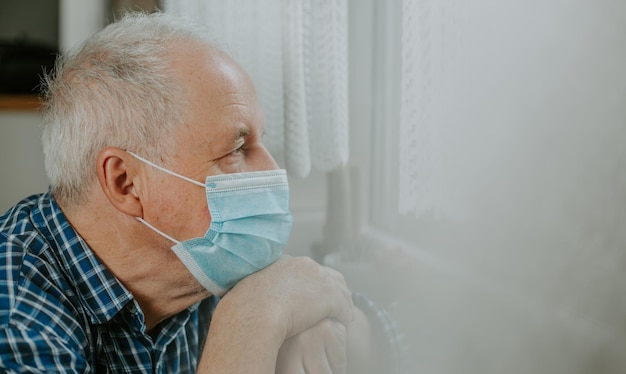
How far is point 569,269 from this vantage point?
26.4 inches

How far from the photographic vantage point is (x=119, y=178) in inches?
38.7

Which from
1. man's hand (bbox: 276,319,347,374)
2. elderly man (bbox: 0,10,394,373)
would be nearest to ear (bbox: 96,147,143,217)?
elderly man (bbox: 0,10,394,373)

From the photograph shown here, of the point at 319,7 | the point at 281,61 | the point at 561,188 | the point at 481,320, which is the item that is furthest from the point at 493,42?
the point at 281,61

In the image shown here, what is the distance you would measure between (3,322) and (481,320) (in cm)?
60

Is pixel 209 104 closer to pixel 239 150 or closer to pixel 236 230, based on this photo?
pixel 239 150

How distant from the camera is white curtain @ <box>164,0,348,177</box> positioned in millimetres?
1222

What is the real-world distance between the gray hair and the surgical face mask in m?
0.06

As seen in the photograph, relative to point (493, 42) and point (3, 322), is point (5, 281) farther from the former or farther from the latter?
point (493, 42)

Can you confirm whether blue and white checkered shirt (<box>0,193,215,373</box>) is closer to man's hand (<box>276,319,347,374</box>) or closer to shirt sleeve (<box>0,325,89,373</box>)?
shirt sleeve (<box>0,325,89,373</box>)

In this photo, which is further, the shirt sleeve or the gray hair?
the gray hair

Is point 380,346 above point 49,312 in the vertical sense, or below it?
below

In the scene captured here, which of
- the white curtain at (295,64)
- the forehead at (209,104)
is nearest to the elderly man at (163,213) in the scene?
the forehead at (209,104)

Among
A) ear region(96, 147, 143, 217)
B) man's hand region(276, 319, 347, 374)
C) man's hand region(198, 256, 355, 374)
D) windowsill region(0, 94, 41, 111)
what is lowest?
man's hand region(276, 319, 347, 374)

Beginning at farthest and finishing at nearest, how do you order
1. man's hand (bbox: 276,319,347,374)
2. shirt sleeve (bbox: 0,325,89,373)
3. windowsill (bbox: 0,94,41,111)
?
windowsill (bbox: 0,94,41,111), man's hand (bbox: 276,319,347,374), shirt sleeve (bbox: 0,325,89,373)
